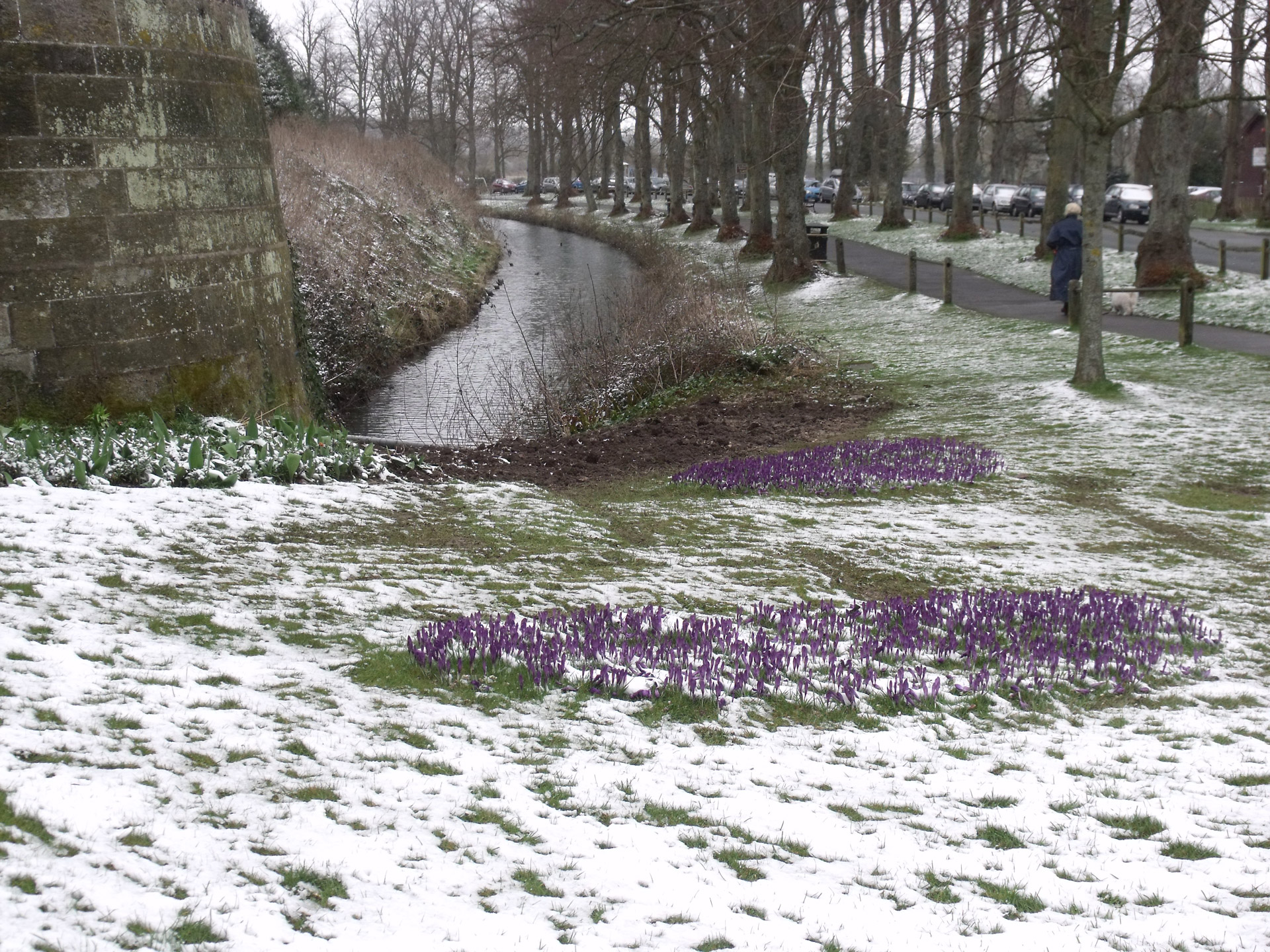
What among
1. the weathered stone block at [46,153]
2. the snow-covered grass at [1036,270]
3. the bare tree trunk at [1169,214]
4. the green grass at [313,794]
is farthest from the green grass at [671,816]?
the bare tree trunk at [1169,214]

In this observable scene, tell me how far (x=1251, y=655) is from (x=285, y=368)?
28.8 feet

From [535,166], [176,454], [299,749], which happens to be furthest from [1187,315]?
[535,166]

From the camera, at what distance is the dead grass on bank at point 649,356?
1595 cm

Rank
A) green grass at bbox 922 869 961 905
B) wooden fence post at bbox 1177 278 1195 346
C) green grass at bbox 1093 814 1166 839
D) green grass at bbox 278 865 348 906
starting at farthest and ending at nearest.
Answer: wooden fence post at bbox 1177 278 1195 346 < green grass at bbox 1093 814 1166 839 < green grass at bbox 922 869 961 905 < green grass at bbox 278 865 348 906

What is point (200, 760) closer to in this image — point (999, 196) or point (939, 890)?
point (939, 890)

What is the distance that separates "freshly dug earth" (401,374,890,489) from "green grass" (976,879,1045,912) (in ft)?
24.0

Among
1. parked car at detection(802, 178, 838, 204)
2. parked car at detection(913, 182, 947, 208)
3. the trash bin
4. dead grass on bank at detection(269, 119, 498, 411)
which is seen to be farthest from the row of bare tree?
parked car at detection(802, 178, 838, 204)

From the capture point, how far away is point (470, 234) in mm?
40000

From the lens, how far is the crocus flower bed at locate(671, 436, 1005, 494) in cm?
1042

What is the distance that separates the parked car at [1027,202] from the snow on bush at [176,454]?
150ft

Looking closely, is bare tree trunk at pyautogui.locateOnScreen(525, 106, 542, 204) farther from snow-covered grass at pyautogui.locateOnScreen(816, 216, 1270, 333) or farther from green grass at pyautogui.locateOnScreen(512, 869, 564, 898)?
green grass at pyautogui.locateOnScreen(512, 869, 564, 898)

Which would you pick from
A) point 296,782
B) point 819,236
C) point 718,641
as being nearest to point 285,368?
point 718,641

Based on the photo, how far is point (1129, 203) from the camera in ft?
153

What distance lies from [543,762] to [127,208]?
6805 millimetres
